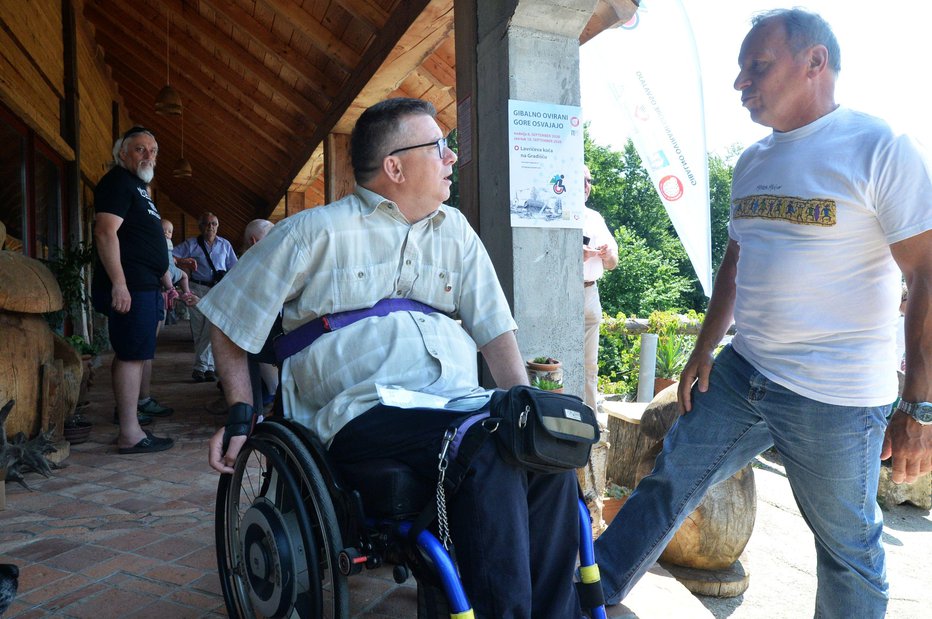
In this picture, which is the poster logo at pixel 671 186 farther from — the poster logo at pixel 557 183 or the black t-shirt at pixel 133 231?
the black t-shirt at pixel 133 231

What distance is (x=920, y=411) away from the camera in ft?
5.32

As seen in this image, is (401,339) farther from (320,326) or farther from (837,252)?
(837,252)

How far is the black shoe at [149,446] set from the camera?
12.1 ft

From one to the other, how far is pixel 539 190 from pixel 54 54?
6.34m

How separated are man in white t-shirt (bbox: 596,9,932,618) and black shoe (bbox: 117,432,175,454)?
2.68 metres

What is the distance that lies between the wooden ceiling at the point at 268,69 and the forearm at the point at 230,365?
2.67m

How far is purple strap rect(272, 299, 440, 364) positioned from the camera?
173 cm

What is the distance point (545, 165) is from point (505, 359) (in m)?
1.43

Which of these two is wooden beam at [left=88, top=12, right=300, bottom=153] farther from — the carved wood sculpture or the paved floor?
the paved floor

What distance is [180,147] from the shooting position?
13203 mm

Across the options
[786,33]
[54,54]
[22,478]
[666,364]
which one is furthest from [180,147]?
[786,33]

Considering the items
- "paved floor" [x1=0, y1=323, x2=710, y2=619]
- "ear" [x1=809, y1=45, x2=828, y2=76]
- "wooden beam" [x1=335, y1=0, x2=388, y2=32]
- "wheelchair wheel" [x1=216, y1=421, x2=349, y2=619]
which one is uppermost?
"wooden beam" [x1=335, y1=0, x2=388, y2=32]

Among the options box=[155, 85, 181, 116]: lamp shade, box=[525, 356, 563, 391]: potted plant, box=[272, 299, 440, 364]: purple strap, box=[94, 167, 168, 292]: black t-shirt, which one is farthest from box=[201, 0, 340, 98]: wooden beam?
box=[272, 299, 440, 364]: purple strap

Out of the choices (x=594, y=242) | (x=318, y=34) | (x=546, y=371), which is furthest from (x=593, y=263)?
(x=318, y=34)
